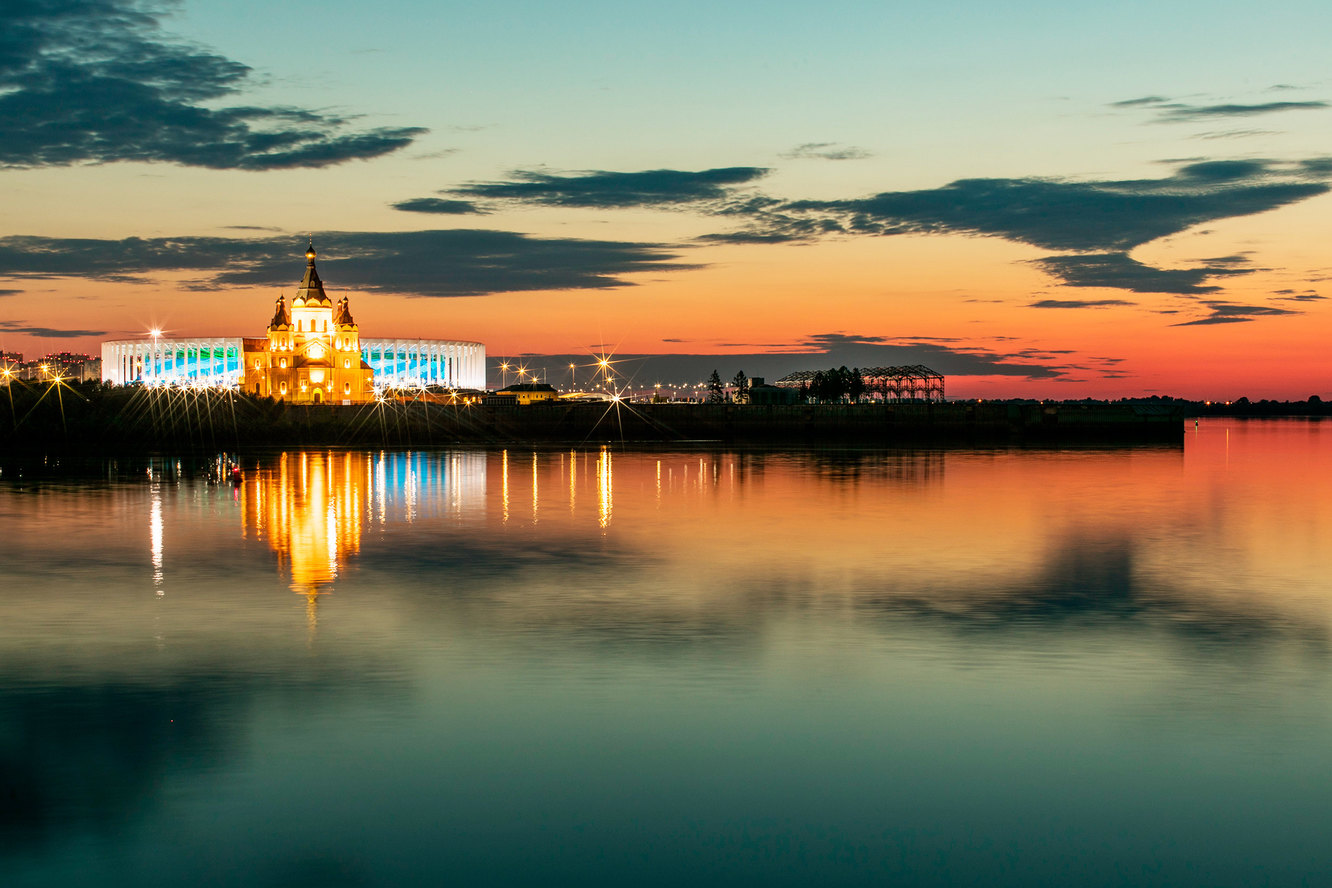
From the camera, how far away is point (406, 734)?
1683cm

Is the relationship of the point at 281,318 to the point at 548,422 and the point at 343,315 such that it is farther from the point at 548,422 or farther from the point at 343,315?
the point at 548,422

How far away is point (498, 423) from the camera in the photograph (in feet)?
458

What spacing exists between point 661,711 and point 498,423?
123232mm

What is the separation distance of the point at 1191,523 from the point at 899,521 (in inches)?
512

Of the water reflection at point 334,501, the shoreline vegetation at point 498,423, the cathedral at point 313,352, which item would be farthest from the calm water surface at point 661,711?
the cathedral at point 313,352

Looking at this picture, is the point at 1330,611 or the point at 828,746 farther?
the point at 1330,611

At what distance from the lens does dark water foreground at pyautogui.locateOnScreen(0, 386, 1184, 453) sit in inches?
4405

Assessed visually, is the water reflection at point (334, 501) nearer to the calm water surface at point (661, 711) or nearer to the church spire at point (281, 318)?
the calm water surface at point (661, 711)

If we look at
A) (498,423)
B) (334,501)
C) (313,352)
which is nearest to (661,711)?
(334,501)

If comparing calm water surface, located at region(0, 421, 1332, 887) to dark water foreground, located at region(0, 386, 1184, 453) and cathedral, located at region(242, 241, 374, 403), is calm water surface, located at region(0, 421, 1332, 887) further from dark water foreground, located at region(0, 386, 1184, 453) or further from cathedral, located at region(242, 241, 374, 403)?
cathedral, located at region(242, 241, 374, 403)

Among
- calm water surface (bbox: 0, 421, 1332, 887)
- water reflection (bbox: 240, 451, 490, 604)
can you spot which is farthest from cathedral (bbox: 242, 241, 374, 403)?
calm water surface (bbox: 0, 421, 1332, 887)

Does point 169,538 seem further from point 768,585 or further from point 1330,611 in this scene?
point 1330,611

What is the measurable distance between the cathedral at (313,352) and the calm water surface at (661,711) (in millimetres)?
136025

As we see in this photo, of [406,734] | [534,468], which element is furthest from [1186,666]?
[534,468]
